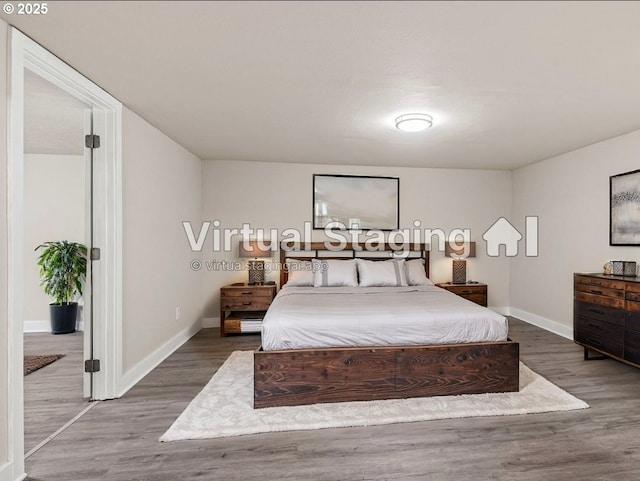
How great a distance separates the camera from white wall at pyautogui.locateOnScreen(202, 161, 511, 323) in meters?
4.81

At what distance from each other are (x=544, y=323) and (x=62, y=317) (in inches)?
264

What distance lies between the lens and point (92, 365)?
2.56 metres

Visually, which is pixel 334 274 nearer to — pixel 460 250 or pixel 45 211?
pixel 460 250

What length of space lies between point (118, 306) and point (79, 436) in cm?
91

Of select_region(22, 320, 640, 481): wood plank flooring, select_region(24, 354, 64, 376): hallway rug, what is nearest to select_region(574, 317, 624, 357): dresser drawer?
select_region(22, 320, 640, 481): wood plank flooring

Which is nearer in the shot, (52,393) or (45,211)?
(52,393)

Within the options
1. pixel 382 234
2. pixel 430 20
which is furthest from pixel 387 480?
pixel 382 234

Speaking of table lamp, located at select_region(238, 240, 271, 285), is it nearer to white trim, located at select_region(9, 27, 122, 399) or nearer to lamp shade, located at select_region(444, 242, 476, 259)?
white trim, located at select_region(9, 27, 122, 399)

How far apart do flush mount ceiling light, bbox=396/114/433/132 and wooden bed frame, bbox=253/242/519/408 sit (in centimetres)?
193

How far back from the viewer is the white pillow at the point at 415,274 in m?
4.29

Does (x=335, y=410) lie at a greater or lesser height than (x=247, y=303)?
lesser

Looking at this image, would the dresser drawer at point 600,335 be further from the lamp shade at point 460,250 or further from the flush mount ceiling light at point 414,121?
the flush mount ceiling light at point 414,121

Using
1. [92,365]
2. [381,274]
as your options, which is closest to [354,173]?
[381,274]

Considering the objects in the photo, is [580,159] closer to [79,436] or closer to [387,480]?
[387,480]
